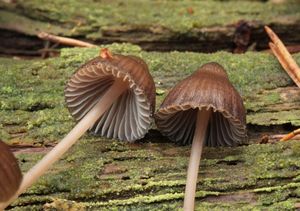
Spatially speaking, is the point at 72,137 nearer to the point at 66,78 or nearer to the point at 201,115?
the point at 201,115

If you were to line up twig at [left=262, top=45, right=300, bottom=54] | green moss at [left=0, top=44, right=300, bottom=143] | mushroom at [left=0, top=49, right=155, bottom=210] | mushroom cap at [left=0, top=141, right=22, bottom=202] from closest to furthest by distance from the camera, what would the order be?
mushroom cap at [left=0, top=141, right=22, bottom=202] → mushroom at [left=0, top=49, right=155, bottom=210] → green moss at [left=0, top=44, right=300, bottom=143] → twig at [left=262, top=45, right=300, bottom=54]

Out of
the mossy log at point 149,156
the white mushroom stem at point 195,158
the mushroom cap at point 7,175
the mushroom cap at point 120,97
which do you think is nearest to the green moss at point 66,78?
the mossy log at point 149,156

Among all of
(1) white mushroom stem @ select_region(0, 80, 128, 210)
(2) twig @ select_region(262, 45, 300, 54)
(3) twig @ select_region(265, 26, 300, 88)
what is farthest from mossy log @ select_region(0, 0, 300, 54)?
(1) white mushroom stem @ select_region(0, 80, 128, 210)

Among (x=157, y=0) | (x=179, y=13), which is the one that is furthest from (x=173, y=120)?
(x=157, y=0)

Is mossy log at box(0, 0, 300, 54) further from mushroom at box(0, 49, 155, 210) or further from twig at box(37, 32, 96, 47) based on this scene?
mushroom at box(0, 49, 155, 210)

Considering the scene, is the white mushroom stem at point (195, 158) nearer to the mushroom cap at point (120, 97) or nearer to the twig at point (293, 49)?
the mushroom cap at point (120, 97)
